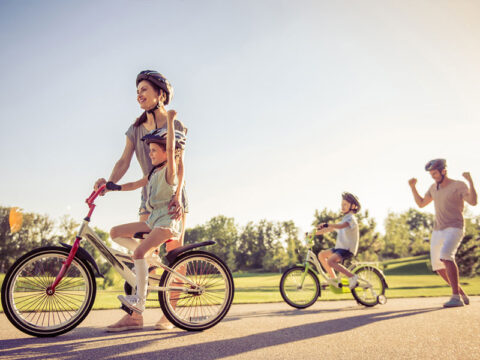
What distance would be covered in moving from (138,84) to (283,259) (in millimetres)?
54629

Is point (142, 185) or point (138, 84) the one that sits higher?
point (138, 84)

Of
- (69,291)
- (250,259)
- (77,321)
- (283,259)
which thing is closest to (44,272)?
(69,291)

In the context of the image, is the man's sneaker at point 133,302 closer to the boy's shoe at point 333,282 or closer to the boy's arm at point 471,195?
the boy's shoe at point 333,282

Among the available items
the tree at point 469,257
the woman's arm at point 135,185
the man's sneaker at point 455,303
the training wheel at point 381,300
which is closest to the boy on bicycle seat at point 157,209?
the woman's arm at point 135,185

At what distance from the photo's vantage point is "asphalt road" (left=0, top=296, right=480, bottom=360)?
8.43 feet

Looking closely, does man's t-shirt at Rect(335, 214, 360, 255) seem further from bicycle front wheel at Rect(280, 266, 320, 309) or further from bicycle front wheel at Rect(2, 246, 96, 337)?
bicycle front wheel at Rect(2, 246, 96, 337)

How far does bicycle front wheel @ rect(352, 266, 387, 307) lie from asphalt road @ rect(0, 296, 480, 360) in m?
2.24

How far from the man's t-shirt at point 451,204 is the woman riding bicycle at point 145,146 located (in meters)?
5.28

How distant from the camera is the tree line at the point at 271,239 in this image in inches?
1149

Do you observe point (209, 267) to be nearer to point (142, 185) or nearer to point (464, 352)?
point (142, 185)

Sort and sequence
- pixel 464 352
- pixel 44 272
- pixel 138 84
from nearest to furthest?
1. pixel 464 352
2. pixel 44 272
3. pixel 138 84

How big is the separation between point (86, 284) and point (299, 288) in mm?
4075

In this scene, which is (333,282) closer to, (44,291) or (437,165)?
(437,165)

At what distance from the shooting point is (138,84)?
152 inches
